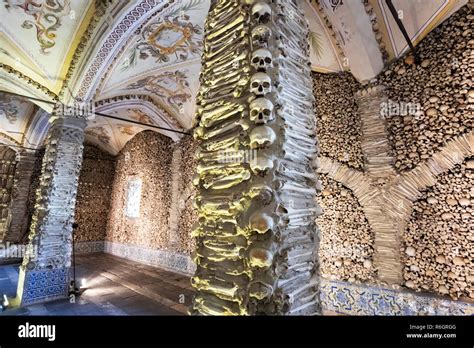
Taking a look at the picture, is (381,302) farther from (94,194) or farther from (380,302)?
(94,194)

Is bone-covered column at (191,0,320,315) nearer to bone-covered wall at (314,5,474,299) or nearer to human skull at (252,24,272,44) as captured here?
human skull at (252,24,272,44)

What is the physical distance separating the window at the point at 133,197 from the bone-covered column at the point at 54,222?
11.7 ft

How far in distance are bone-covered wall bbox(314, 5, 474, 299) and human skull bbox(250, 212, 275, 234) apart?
2895mm

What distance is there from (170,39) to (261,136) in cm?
449

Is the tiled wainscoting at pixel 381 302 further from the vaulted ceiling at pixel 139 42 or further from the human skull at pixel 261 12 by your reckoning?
the human skull at pixel 261 12

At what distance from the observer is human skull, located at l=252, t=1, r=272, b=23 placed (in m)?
1.05

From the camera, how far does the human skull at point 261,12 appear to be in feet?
3.45

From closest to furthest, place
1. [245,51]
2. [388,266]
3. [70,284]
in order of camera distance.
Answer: [245,51], [388,266], [70,284]

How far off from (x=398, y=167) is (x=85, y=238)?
35.2ft

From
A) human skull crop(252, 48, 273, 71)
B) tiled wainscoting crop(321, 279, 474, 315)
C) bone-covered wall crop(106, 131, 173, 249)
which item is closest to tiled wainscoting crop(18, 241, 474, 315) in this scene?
tiled wainscoting crop(321, 279, 474, 315)
